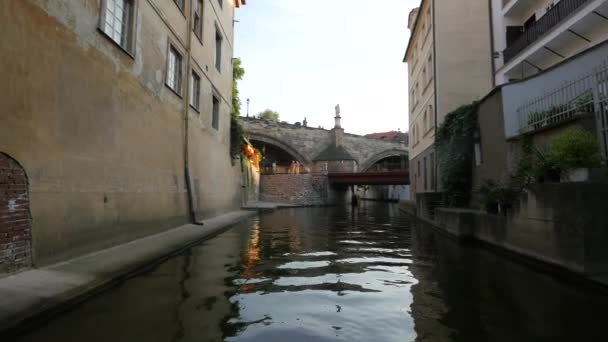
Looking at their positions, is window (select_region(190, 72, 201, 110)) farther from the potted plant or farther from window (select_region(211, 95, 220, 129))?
the potted plant

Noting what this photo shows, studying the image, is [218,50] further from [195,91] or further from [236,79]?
[236,79]

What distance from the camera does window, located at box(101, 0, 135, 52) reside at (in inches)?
283

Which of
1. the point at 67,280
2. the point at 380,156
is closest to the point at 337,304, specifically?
the point at 67,280

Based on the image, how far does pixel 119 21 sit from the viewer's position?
782 cm

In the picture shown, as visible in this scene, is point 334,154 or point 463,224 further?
point 334,154

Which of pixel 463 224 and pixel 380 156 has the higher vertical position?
pixel 380 156

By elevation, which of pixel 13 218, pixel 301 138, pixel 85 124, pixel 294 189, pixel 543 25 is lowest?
pixel 13 218

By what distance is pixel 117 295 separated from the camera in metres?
4.25

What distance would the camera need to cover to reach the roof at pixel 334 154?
45594 mm

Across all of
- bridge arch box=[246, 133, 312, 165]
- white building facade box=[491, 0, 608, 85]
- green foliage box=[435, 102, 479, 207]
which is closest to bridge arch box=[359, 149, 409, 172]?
bridge arch box=[246, 133, 312, 165]

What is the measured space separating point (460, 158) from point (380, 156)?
41.6 m

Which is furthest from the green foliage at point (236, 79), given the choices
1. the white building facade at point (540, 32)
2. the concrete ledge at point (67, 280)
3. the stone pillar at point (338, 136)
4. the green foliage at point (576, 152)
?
the stone pillar at point (338, 136)

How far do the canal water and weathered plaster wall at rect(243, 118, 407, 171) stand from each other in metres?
41.6

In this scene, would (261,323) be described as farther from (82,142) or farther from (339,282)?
(82,142)
